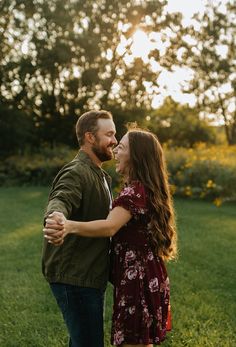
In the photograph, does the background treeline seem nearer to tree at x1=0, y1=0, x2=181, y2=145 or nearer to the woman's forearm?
tree at x1=0, y1=0, x2=181, y2=145

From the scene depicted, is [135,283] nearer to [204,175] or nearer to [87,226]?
[87,226]

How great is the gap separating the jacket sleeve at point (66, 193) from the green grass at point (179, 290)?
2365 mm

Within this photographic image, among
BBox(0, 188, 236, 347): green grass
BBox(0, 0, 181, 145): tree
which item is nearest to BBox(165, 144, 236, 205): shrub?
BBox(0, 188, 236, 347): green grass

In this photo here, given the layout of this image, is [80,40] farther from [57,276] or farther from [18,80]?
[57,276]

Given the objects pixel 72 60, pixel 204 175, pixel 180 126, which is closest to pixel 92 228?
pixel 204 175

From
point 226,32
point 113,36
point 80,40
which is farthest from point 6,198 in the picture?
point 226,32

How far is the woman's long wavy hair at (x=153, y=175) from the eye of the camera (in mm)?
3109

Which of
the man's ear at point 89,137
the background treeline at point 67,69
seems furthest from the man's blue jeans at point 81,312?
the background treeline at point 67,69

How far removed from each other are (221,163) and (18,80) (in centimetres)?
1469

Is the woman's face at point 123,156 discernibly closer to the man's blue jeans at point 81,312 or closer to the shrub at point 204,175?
the man's blue jeans at point 81,312

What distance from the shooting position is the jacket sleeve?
2801 mm

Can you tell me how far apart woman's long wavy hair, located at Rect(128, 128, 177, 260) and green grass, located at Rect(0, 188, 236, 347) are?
203cm

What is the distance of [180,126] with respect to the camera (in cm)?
3453

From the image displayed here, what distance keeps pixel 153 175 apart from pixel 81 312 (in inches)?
35.2
